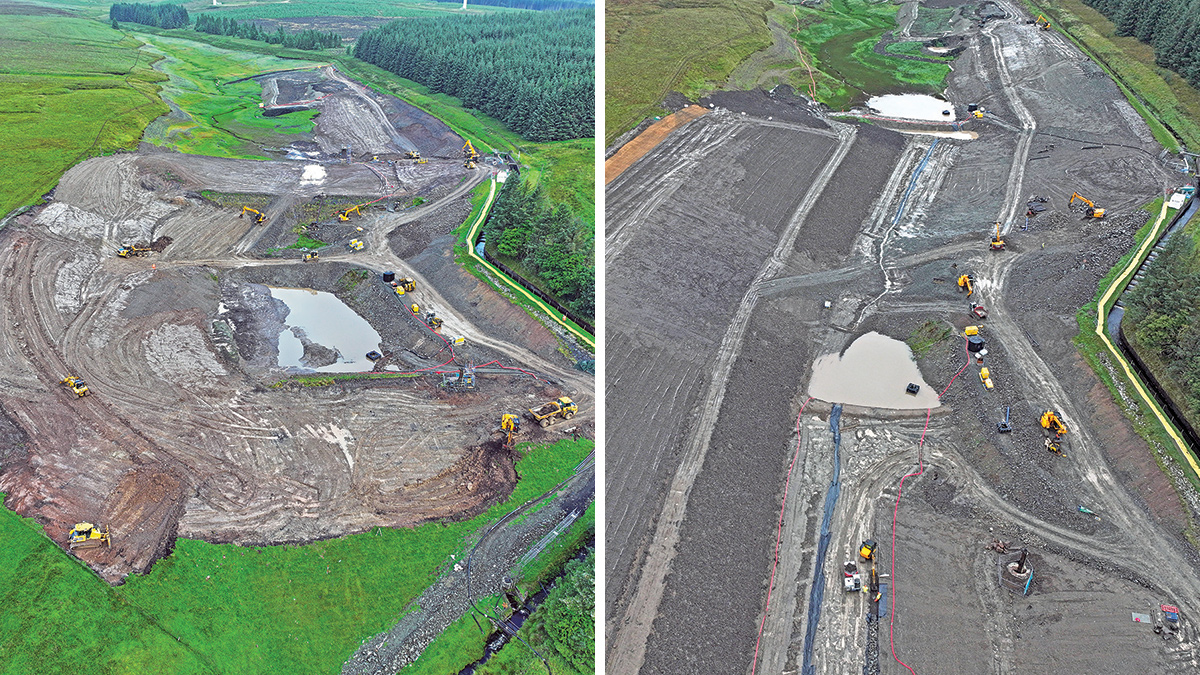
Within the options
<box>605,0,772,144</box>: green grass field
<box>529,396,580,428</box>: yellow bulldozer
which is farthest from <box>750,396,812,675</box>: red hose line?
<box>605,0,772,144</box>: green grass field

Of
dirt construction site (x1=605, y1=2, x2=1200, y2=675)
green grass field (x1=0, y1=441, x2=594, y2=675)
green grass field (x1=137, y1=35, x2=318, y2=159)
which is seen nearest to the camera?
green grass field (x1=0, y1=441, x2=594, y2=675)

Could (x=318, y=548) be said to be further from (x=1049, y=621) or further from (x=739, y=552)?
(x=1049, y=621)

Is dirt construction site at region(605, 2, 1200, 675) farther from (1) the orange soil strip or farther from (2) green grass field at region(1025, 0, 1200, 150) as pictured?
(2) green grass field at region(1025, 0, 1200, 150)

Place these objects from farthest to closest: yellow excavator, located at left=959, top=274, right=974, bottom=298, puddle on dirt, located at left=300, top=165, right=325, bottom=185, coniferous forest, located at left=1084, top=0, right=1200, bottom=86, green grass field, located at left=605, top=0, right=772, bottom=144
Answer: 1. green grass field, located at left=605, top=0, right=772, bottom=144
2. puddle on dirt, located at left=300, top=165, right=325, bottom=185
3. coniferous forest, located at left=1084, top=0, right=1200, bottom=86
4. yellow excavator, located at left=959, top=274, right=974, bottom=298

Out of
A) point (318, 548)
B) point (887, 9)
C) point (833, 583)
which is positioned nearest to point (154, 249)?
point (318, 548)

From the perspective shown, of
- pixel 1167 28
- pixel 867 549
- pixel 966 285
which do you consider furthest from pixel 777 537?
pixel 1167 28

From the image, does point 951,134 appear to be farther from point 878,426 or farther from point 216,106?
point 216,106
